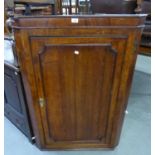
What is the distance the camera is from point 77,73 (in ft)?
4.38

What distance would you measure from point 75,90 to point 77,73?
13 cm

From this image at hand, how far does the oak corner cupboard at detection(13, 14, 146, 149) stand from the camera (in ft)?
3.76

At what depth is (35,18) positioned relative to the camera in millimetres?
1118

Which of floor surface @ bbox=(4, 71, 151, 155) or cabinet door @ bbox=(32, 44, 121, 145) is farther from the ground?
cabinet door @ bbox=(32, 44, 121, 145)

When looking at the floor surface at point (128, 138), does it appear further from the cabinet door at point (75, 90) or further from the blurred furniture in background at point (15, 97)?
the cabinet door at point (75, 90)

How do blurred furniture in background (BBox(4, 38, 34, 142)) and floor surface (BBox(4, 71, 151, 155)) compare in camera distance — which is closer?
blurred furniture in background (BBox(4, 38, 34, 142))

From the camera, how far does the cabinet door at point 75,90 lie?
1254 millimetres

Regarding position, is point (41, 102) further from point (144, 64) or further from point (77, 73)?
point (144, 64)

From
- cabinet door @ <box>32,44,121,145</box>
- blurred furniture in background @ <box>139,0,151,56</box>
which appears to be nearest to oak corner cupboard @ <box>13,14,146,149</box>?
cabinet door @ <box>32,44,121,145</box>

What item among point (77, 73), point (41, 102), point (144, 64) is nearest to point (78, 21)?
point (77, 73)

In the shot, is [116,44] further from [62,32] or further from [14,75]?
[14,75]

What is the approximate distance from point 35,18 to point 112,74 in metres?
0.59

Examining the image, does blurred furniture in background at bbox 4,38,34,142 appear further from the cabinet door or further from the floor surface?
the cabinet door

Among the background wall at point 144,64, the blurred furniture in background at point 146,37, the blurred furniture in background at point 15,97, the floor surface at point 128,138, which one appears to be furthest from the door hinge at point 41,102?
the background wall at point 144,64
